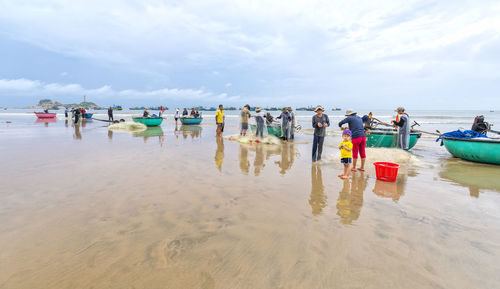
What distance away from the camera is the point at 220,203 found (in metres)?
4.52

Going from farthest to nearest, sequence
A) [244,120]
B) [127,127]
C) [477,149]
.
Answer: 1. [127,127]
2. [244,120]
3. [477,149]

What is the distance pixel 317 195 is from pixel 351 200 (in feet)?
2.22

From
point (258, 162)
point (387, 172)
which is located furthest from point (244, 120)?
point (387, 172)

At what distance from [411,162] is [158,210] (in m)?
8.62

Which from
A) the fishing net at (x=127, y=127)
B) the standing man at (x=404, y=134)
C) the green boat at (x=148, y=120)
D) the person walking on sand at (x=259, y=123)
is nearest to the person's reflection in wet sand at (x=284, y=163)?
the person walking on sand at (x=259, y=123)

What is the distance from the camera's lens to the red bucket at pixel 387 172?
608 cm

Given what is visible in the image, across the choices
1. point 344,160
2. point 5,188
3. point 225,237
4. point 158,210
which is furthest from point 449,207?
point 5,188

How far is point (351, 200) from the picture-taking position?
4.86 m

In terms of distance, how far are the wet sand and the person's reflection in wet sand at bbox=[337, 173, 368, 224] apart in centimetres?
2

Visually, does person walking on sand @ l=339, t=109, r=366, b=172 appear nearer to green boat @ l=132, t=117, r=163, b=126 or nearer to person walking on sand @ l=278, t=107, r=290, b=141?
person walking on sand @ l=278, t=107, r=290, b=141

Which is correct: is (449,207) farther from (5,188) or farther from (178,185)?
(5,188)

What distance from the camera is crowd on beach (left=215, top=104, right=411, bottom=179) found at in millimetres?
6480

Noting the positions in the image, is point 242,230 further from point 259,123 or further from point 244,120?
point 244,120

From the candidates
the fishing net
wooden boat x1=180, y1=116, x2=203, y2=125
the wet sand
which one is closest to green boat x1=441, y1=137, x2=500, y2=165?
the wet sand
